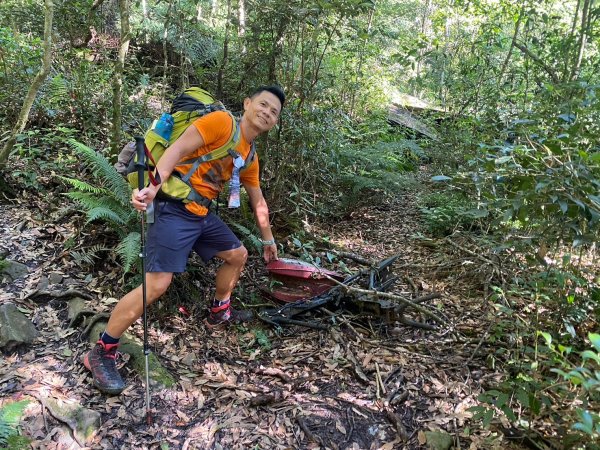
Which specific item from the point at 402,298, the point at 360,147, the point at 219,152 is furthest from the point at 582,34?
the point at 219,152

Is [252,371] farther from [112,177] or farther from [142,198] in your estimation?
[112,177]

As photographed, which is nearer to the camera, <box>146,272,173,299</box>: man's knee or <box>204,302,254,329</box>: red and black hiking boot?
<box>146,272,173,299</box>: man's knee

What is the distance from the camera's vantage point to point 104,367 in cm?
310

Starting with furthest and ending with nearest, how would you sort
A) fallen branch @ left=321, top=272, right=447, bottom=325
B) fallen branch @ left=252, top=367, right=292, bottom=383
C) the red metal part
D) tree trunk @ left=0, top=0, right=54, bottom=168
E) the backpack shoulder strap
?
1. the red metal part
2. tree trunk @ left=0, top=0, right=54, bottom=168
3. fallen branch @ left=321, top=272, right=447, bottom=325
4. fallen branch @ left=252, top=367, right=292, bottom=383
5. the backpack shoulder strap

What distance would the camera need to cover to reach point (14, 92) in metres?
6.13

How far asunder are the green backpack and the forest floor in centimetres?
129

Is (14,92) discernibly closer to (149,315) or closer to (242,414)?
(149,315)

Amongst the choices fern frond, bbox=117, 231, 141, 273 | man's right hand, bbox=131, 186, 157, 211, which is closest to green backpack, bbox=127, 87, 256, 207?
man's right hand, bbox=131, 186, 157, 211

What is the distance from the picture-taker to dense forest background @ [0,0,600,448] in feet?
8.52

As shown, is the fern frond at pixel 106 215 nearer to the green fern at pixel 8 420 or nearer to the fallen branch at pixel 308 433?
the green fern at pixel 8 420

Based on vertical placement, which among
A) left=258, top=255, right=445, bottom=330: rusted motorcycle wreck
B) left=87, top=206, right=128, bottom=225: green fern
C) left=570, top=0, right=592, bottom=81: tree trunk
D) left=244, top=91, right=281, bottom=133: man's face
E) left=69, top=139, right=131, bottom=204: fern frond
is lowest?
left=258, top=255, right=445, bottom=330: rusted motorcycle wreck

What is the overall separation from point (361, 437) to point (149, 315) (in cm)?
211

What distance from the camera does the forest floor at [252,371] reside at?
9.52 feet

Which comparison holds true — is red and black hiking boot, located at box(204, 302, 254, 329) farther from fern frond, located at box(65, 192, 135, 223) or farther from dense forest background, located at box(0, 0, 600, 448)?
fern frond, located at box(65, 192, 135, 223)
